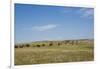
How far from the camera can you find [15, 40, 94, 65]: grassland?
8.12ft

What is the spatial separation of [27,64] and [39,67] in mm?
159

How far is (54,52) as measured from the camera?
102 inches

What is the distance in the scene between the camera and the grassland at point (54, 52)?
2.47m

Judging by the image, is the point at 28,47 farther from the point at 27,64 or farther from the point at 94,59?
the point at 94,59

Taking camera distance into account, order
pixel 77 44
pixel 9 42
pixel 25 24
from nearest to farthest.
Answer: pixel 9 42
pixel 25 24
pixel 77 44

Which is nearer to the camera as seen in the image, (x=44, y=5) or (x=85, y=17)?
(x=44, y=5)

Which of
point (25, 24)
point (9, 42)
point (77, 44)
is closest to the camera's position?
point (9, 42)

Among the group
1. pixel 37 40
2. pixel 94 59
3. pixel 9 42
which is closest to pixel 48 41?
pixel 37 40

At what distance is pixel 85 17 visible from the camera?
2.74m

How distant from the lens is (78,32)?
2.71 meters
